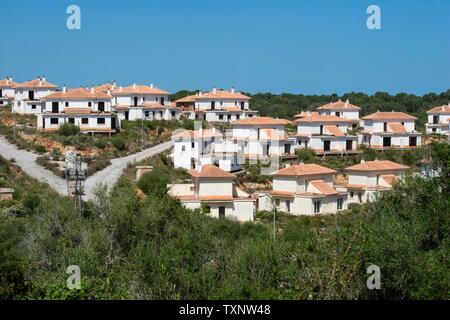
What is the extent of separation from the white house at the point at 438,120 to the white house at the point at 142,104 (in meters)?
28.0

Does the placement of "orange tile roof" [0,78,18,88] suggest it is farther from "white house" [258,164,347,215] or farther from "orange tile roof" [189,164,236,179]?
"white house" [258,164,347,215]

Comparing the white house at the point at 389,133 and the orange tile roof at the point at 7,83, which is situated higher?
the orange tile roof at the point at 7,83

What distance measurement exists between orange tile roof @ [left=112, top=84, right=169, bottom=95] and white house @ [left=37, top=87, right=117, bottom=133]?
7740mm

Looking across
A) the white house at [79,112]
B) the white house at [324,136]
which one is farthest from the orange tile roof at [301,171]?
the white house at [79,112]

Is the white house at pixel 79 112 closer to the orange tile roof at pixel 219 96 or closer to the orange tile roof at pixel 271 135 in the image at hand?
the orange tile roof at pixel 271 135

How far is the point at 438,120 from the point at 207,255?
61386mm

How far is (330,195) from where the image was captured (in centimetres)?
4591

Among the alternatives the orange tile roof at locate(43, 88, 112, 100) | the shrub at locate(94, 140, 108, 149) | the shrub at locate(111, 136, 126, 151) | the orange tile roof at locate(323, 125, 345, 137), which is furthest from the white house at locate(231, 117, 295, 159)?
the orange tile roof at locate(43, 88, 112, 100)

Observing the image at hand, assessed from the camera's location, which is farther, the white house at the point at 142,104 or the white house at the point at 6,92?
the white house at the point at 6,92

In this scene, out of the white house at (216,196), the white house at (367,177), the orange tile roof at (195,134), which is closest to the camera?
the white house at (216,196)

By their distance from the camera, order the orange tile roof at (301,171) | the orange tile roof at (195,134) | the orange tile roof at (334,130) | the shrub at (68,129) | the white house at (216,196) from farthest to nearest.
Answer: the orange tile roof at (334,130) → the shrub at (68,129) → the orange tile roof at (195,134) → the orange tile roof at (301,171) → the white house at (216,196)

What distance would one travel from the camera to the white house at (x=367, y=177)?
50031 mm
